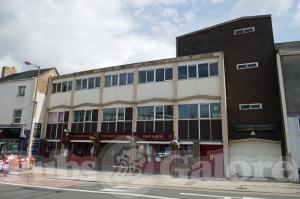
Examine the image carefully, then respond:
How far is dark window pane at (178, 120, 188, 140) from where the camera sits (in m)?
21.2

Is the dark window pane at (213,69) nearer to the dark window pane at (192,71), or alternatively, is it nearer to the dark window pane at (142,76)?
the dark window pane at (192,71)

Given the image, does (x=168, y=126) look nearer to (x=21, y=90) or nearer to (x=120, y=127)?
(x=120, y=127)

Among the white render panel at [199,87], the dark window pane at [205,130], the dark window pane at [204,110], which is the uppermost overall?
the white render panel at [199,87]

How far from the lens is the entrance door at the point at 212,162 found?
19469mm

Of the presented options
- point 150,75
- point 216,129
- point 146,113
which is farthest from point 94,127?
point 216,129

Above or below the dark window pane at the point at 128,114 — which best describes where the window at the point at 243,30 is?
above

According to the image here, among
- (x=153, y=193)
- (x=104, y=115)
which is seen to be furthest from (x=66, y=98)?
(x=153, y=193)

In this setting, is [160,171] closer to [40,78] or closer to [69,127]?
[69,127]

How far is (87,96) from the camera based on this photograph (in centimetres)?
2666

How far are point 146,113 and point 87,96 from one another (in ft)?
23.1

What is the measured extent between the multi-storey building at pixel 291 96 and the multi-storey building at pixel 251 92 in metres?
0.83

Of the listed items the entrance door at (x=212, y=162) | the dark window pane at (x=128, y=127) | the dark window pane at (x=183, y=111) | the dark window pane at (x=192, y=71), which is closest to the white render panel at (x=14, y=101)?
the dark window pane at (x=128, y=127)

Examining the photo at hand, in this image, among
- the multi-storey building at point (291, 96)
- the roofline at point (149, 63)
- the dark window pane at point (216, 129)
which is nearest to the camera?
the multi-storey building at point (291, 96)

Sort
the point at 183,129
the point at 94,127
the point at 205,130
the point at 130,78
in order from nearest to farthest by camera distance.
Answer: the point at 205,130
the point at 183,129
the point at 130,78
the point at 94,127
